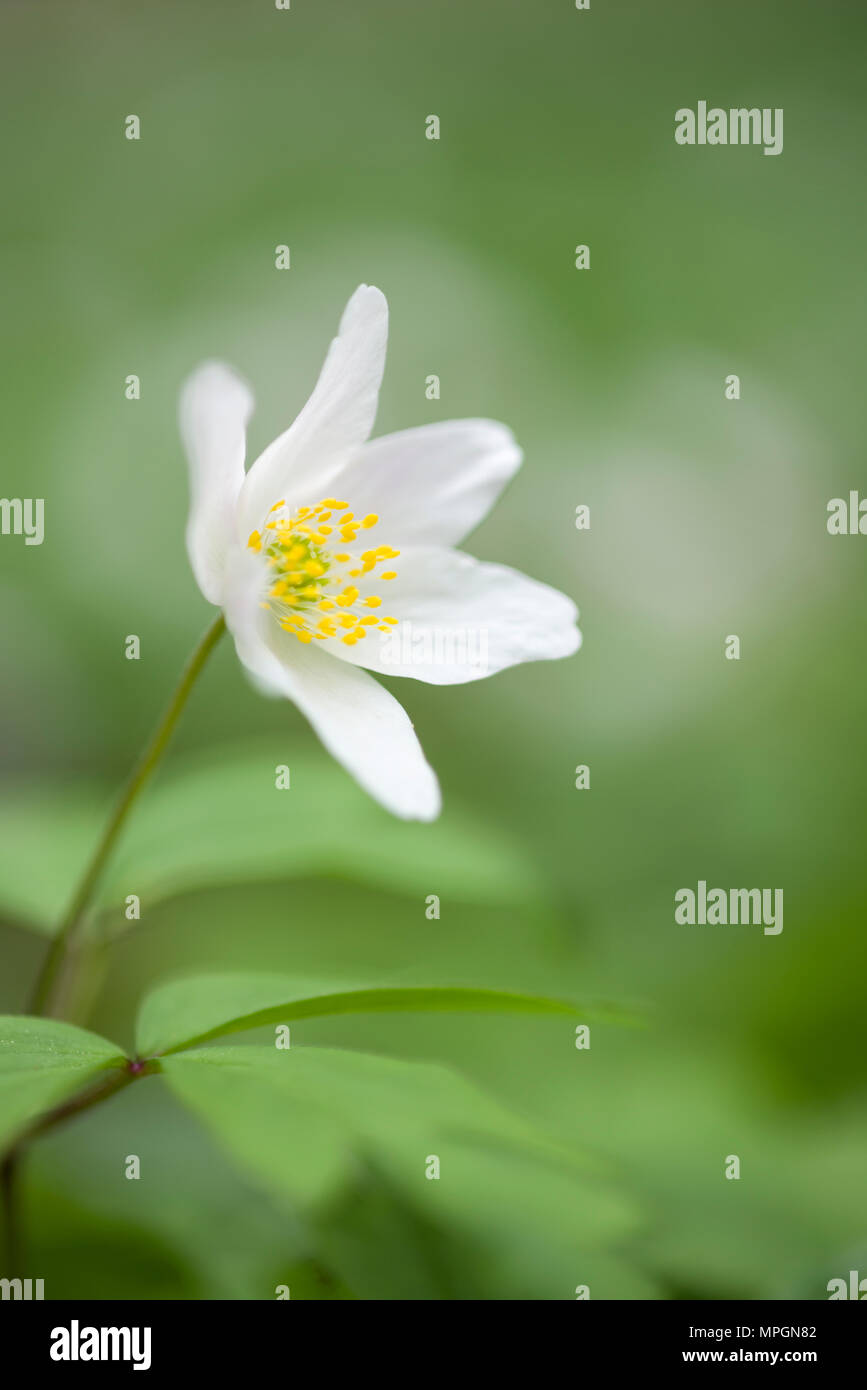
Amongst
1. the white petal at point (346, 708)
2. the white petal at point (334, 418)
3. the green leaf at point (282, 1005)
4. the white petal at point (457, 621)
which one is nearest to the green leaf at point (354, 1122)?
the green leaf at point (282, 1005)

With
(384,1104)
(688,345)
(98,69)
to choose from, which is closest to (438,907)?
(384,1104)

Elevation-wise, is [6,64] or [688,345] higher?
[6,64]

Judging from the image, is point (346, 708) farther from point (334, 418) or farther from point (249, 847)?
point (249, 847)

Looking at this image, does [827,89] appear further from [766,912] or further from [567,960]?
[567,960]

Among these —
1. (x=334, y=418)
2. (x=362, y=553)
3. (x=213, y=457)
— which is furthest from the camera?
(x=362, y=553)

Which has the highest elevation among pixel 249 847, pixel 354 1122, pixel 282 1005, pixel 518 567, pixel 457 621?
pixel 518 567

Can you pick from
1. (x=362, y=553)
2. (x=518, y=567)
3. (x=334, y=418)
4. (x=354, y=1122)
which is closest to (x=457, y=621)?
(x=362, y=553)

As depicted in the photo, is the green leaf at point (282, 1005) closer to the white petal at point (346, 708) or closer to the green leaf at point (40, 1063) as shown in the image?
the green leaf at point (40, 1063)

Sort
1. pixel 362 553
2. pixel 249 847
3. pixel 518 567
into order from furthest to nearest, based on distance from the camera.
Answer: pixel 518 567 → pixel 249 847 → pixel 362 553
